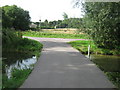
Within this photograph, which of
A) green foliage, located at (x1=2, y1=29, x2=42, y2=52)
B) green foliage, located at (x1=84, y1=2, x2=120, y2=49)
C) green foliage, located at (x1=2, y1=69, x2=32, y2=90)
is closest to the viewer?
green foliage, located at (x1=2, y1=69, x2=32, y2=90)

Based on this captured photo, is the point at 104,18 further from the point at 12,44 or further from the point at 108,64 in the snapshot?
the point at 12,44

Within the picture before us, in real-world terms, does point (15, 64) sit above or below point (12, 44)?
below

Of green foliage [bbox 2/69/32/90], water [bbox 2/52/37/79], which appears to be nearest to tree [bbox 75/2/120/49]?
water [bbox 2/52/37/79]

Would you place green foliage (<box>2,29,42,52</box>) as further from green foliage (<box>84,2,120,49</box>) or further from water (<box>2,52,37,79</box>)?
green foliage (<box>84,2,120,49</box>)

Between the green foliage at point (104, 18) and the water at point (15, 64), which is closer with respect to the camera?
the green foliage at point (104, 18)

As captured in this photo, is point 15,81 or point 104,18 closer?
point 15,81

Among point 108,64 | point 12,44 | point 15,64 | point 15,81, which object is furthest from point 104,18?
point 12,44

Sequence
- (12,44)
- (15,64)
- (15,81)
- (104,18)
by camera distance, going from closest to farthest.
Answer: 1. (15,81)
2. (104,18)
3. (15,64)
4. (12,44)

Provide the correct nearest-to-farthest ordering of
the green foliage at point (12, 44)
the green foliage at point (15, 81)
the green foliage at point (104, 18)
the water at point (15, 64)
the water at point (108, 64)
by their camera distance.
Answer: the green foliage at point (15, 81)
the green foliage at point (104, 18)
the water at point (15, 64)
the water at point (108, 64)
the green foliage at point (12, 44)

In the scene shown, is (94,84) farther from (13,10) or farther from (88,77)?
(13,10)

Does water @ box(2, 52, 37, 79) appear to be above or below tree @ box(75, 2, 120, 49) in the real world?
below

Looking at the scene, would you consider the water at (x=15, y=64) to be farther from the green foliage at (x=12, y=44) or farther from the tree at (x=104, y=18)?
the tree at (x=104, y=18)

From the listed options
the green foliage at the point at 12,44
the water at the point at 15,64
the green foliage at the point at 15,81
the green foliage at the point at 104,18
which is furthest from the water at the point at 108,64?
the green foliage at the point at 12,44

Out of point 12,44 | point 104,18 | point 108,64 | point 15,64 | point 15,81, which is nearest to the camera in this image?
point 15,81
